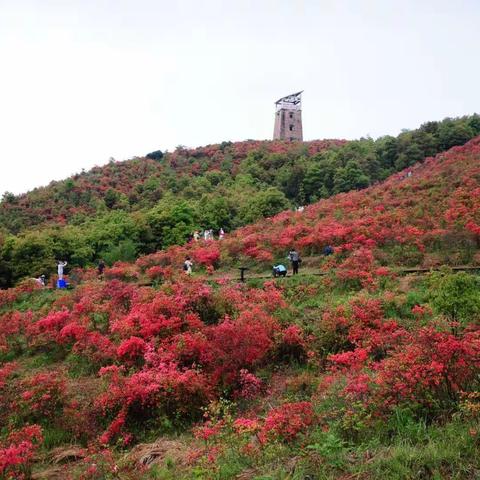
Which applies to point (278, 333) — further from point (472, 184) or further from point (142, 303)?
point (472, 184)

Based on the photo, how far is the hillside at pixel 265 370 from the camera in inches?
220

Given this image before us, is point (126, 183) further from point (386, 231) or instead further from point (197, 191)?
point (386, 231)

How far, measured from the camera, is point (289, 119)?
2832 inches

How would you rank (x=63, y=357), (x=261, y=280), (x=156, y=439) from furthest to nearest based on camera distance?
(x=261, y=280), (x=63, y=357), (x=156, y=439)

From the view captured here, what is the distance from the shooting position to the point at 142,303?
13164 mm

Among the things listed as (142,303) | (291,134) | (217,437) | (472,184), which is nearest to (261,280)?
(142,303)

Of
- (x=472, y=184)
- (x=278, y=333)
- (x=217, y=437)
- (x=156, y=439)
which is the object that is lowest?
(x=156, y=439)

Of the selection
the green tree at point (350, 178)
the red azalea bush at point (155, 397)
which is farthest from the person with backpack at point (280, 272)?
the green tree at point (350, 178)

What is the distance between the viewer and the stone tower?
71.4 metres

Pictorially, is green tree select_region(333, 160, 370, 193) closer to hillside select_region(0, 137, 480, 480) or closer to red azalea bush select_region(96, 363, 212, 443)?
hillside select_region(0, 137, 480, 480)

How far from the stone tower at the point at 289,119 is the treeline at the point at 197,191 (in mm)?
11309

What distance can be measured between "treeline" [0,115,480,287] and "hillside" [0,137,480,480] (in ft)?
28.2

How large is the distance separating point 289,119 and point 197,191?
111 ft

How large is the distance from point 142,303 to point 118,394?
475cm
